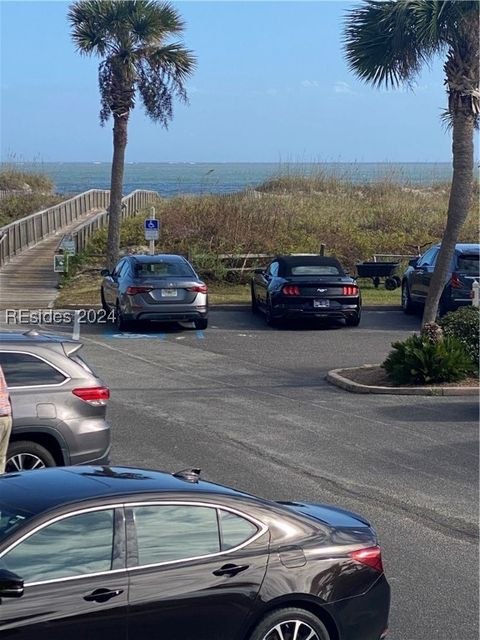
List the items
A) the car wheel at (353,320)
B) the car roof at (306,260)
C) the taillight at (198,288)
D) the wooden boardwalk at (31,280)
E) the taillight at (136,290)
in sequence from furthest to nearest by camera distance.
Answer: the wooden boardwalk at (31,280) → the car roof at (306,260) → the car wheel at (353,320) → the taillight at (198,288) → the taillight at (136,290)

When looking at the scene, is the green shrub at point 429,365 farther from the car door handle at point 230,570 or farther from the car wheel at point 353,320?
the car door handle at point 230,570

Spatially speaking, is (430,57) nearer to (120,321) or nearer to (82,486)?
(120,321)

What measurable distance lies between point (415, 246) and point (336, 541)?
28.6m

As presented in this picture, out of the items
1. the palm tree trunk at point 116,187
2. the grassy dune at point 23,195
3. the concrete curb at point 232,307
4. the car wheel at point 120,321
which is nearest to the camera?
the car wheel at point 120,321

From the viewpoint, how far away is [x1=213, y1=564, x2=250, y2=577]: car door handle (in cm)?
559

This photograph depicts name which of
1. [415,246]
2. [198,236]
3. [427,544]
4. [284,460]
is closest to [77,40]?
[198,236]

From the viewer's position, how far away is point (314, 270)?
78.2 feet

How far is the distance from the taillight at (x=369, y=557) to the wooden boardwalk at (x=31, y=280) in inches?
793

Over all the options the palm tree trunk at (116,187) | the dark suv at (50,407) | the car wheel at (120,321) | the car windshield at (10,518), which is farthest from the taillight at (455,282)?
the car windshield at (10,518)

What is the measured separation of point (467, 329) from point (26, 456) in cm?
943

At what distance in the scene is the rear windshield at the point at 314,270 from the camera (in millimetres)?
23609

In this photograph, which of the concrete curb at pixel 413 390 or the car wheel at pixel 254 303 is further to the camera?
the car wheel at pixel 254 303

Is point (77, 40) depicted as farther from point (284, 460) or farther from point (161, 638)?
point (161, 638)

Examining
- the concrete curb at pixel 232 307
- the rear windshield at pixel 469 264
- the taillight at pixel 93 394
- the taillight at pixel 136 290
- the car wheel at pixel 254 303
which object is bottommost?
the concrete curb at pixel 232 307
